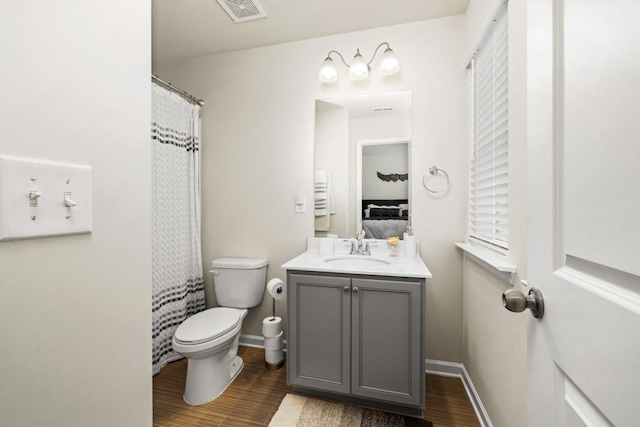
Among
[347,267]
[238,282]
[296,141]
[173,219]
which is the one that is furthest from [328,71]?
[238,282]

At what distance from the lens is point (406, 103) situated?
1.94 m

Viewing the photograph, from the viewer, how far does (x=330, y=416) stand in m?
1.48

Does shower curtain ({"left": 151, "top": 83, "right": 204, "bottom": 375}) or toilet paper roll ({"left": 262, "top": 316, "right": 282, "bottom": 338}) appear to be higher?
shower curtain ({"left": 151, "top": 83, "right": 204, "bottom": 375})

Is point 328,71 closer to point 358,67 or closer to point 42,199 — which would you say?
point 358,67

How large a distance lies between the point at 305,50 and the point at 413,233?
1.67 metres

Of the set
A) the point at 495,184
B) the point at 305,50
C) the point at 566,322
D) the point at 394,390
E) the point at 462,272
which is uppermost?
the point at 305,50

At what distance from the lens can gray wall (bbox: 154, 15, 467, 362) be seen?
1.87 m

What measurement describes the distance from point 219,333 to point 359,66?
80.1 inches

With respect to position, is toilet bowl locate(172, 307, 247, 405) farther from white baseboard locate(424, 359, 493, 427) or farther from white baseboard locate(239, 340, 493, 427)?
white baseboard locate(424, 359, 493, 427)

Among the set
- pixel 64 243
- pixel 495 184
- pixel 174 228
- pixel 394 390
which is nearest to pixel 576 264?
pixel 64 243

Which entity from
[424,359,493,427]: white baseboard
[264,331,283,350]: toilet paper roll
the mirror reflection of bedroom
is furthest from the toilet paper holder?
[424,359,493,427]: white baseboard

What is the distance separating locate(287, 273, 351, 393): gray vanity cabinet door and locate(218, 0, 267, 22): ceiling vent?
1.77 metres

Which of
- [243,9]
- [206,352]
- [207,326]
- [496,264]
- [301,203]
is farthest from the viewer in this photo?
[301,203]

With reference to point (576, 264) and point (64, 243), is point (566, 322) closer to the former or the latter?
point (576, 264)
